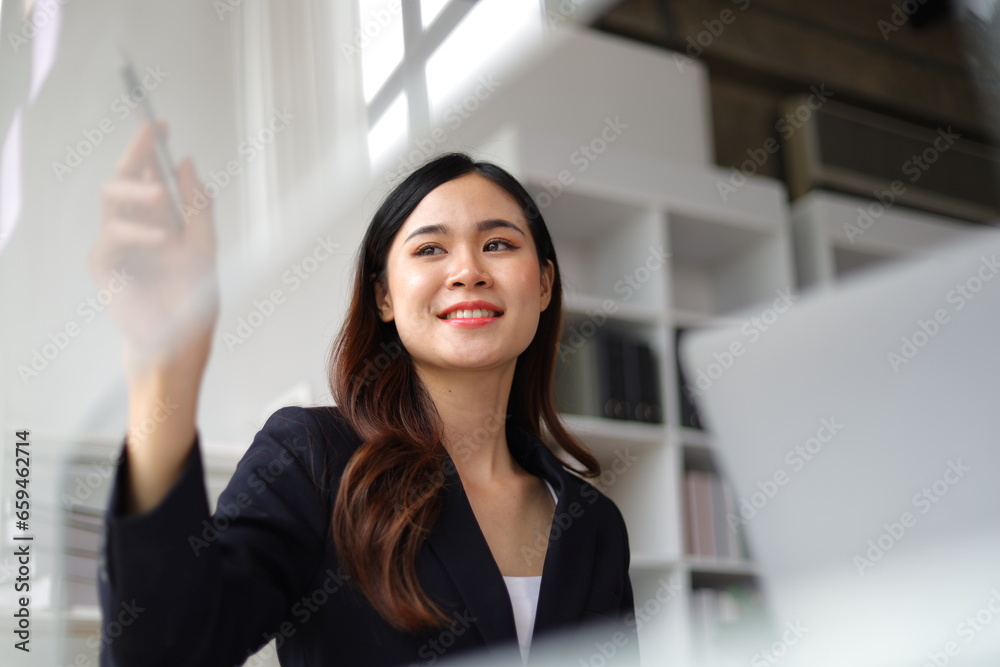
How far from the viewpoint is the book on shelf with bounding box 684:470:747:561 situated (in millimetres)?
2289

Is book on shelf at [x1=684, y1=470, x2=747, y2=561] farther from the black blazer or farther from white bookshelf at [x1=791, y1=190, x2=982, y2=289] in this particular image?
the black blazer

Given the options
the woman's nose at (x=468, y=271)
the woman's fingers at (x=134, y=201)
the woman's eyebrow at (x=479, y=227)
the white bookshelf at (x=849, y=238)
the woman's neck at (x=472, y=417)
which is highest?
the white bookshelf at (x=849, y=238)

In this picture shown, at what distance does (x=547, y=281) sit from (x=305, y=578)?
17.6 inches

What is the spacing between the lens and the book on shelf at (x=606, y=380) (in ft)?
7.36

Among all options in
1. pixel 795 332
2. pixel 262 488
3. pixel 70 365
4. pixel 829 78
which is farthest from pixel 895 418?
pixel 829 78

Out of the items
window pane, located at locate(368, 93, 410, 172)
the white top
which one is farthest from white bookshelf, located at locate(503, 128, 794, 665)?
the white top

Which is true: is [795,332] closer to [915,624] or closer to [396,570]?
[915,624]

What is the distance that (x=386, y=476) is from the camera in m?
0.79

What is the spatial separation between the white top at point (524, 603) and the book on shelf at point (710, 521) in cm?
155

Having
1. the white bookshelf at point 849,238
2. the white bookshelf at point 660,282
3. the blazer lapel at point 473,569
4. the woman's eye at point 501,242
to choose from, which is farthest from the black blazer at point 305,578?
the white bookshelf at point 849,238

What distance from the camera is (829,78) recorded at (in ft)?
11.6

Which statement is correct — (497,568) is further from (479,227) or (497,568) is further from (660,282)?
(660,282)

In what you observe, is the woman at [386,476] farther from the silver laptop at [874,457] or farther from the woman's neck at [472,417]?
the silver laptop at [874,457]

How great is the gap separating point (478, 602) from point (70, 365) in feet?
1.46
